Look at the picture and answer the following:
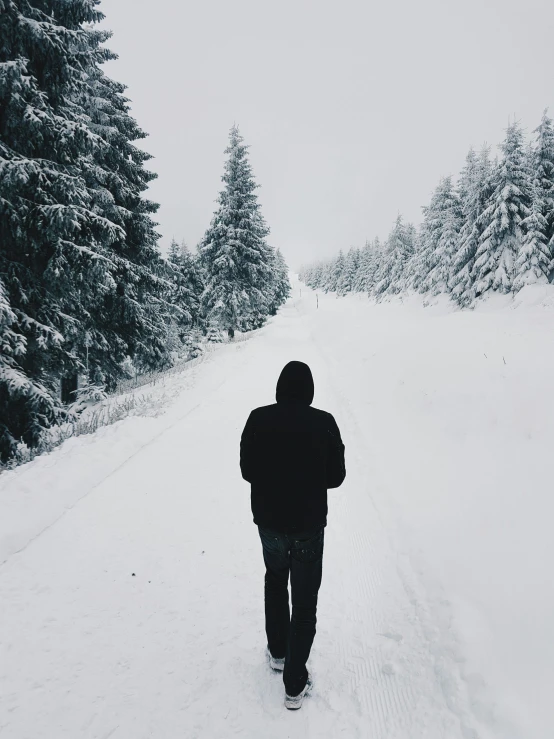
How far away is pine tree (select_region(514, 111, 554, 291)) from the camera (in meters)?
24.6

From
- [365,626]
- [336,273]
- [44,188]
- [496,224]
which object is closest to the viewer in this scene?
[365,626]

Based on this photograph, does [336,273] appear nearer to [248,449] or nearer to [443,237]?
[443,237]

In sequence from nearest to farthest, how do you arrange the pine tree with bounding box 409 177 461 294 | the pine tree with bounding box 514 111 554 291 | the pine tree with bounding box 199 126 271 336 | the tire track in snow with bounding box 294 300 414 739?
the tire track in snow with bounding box 294 300 414 739, the pine tree with bounding box 199 126 271 336, the pine tree with bounding box 514 111 554 291, the pine tree with bounding box 409 177 461 294

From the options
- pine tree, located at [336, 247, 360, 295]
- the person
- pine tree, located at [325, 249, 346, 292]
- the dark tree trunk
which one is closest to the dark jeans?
the person

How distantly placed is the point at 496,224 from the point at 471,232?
3.15m

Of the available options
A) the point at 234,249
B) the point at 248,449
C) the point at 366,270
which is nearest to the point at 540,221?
the point at 234,249

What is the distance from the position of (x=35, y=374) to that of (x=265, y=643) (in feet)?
22.9

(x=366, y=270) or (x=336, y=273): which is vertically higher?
(x=336, y=273)

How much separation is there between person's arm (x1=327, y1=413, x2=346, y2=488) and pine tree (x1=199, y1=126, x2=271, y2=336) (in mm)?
21758

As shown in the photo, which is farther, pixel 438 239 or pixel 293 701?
pixel 438 239

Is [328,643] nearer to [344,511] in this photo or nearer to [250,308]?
[344,511]

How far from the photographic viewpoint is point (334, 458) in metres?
2.69

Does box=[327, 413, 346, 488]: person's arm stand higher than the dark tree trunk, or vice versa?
box=[327, 413, 346, 488]: person's arm

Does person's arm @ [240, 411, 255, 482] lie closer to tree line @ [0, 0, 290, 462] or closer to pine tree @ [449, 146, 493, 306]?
tree line @ [0, 0, 290, 462]
